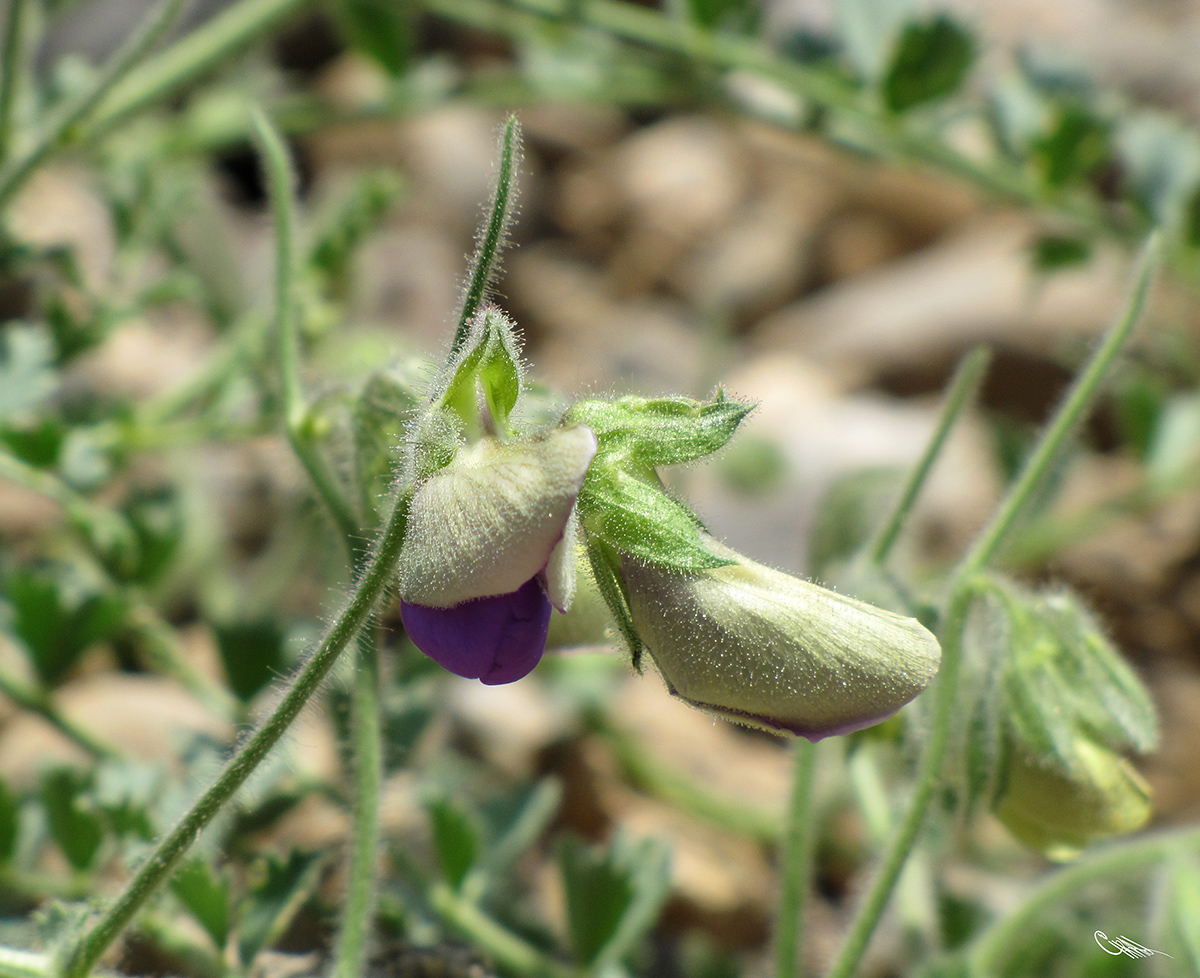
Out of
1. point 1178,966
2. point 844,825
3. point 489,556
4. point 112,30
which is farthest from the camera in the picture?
point 112,30

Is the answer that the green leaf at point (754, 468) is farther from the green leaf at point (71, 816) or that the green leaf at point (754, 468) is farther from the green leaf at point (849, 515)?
Answer: the green leaf at point (71, 816)

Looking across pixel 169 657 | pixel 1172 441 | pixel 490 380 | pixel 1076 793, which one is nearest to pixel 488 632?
pixel 490 380

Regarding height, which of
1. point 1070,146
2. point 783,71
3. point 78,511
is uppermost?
point 783,71

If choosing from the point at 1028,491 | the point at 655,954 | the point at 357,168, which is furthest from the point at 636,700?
the point at 357,168

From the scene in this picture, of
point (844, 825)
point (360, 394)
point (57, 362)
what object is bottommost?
point (844, 825)

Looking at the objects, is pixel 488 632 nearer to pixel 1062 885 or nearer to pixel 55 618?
pixel 1062 885

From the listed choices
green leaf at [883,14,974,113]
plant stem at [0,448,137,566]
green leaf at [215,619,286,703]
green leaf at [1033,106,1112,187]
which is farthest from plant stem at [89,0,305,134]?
green leaf at [1033,106,1112,187]

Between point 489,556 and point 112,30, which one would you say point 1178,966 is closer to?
point 489,556
